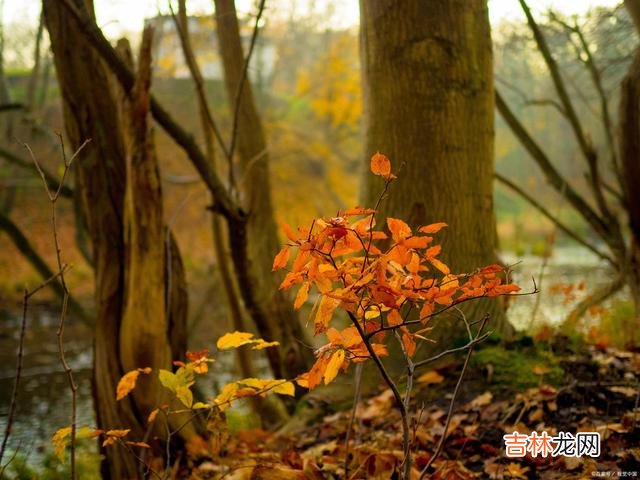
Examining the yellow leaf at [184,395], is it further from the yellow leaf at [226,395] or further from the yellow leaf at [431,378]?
the yellow leaf at [431,378]

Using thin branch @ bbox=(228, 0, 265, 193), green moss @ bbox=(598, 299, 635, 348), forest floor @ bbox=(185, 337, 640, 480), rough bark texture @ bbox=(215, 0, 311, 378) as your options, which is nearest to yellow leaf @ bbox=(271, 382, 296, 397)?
forest floor @ bbox=(185, 337, 640, 480)

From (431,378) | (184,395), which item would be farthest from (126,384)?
(431,378)

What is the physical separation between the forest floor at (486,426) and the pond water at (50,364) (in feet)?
3.88

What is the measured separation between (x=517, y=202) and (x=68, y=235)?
15.3m

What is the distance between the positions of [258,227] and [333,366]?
4.25 m

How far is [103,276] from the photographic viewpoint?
3.67 m

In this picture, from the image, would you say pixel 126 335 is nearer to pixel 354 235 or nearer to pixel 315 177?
pixel 354 235

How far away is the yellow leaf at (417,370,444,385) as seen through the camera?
3.50m

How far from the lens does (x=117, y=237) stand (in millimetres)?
3697

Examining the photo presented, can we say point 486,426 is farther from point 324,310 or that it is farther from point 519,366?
point 324,310

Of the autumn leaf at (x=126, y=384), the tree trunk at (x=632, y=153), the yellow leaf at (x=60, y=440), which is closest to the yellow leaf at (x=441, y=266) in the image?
the autumn leaf at (x=126, y=384)

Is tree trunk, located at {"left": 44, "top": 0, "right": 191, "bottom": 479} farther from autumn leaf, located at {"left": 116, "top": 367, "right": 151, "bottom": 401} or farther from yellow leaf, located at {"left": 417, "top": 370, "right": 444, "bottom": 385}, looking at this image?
yellow leaf, located at {"left": 417, "top": 370, "right": 444, "bottom": 385}

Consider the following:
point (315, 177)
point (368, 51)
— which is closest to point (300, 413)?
point (368, 51)

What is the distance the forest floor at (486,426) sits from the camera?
2361mm
